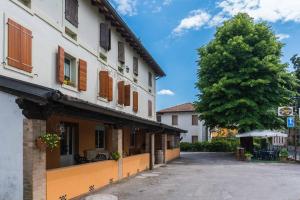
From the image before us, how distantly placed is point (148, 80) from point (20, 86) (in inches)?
846

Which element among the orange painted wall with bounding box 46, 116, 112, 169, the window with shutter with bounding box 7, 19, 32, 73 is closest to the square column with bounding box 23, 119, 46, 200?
the window with shutter with bounding box 7, 19, 32, 73

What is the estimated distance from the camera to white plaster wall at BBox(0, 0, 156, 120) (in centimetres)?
1148

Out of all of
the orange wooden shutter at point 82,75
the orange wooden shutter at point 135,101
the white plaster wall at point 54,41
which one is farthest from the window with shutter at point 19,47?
the orange wooden shutter at point 135,101

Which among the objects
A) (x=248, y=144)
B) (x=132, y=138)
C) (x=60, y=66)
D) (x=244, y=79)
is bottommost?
(x=248, y=144)

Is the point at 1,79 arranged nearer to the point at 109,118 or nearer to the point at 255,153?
the point at 109,118

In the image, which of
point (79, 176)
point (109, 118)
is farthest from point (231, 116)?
point (79, 176)

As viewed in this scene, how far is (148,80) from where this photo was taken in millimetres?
30750

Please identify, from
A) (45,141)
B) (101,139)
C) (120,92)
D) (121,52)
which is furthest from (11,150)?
(121,52)

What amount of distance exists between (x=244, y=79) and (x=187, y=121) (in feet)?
83.0

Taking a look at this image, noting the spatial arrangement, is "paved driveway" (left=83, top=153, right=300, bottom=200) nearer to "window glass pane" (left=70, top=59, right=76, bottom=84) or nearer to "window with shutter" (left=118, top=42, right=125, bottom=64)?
"window glass pane" (left=70, top=59, right=76, bottom=84)

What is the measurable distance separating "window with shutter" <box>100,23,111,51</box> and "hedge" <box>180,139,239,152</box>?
3428 cm

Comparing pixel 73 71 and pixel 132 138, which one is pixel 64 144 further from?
pixel 132 138

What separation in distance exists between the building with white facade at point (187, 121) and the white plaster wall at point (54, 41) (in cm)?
3671

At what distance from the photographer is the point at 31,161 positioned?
9266 mm
